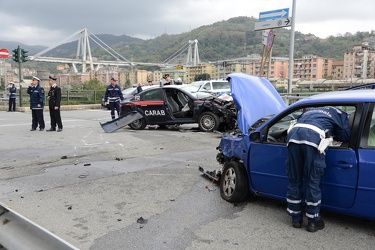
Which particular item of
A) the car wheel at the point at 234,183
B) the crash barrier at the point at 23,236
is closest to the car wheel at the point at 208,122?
the car wheel at the point at 234,183

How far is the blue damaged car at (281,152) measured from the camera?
11.8ft

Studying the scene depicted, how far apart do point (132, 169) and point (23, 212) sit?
2.50 m

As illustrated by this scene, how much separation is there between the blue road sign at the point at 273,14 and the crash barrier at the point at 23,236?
12269 millimetres

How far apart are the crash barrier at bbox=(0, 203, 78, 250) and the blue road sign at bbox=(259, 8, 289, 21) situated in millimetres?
12269

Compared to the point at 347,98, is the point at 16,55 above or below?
above

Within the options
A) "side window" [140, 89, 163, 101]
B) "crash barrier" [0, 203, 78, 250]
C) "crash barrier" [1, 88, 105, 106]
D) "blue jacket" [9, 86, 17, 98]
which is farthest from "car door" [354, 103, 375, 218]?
"crash barrier" [1, 88, 105, 106]

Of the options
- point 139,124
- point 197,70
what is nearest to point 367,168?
point 139,124

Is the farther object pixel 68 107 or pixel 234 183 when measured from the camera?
pixel 68 107

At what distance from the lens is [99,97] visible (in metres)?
27.9

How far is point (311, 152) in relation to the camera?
12.0 ft

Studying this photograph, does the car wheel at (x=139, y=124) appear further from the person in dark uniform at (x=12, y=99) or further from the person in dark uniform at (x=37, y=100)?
the person in dark uniform at (x=12, y=99)

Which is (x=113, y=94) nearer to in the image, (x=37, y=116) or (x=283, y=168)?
(x=37, y=116)

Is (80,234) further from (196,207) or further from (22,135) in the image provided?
(22,135)

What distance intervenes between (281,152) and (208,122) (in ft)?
24.0
